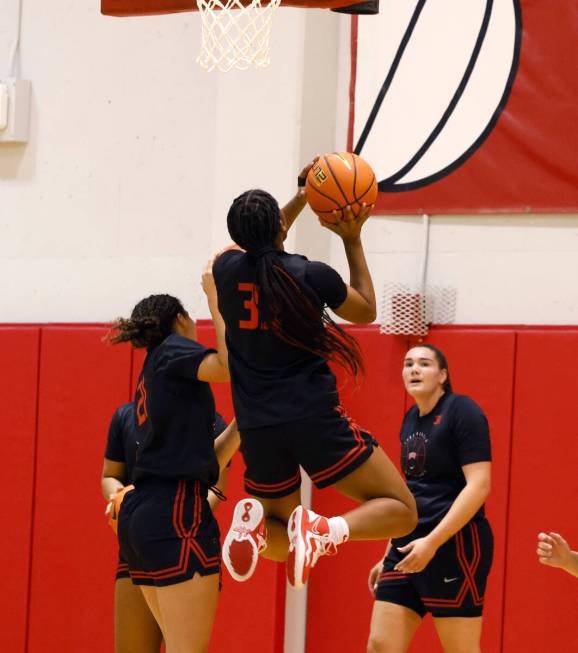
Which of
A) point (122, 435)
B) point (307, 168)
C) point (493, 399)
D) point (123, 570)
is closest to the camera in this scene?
point (307, 168)

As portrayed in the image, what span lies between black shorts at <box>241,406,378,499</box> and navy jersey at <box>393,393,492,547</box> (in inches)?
47.4

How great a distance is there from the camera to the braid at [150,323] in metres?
4.93

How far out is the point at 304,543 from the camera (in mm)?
4148

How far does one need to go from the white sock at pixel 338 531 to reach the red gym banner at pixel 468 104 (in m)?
3.06

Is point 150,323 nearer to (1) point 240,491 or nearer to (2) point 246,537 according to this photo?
(2) point 246,537

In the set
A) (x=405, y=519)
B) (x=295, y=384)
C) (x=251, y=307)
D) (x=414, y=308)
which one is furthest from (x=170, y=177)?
(x=405, y=519)

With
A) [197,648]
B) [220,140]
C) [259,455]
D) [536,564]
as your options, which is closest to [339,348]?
[259,455]

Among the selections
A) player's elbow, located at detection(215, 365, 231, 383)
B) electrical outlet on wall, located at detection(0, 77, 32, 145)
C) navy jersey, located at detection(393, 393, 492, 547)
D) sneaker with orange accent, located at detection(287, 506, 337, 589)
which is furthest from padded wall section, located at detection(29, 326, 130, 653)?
sneaker with orange accent, located at detection(287, 506, 337, 589)

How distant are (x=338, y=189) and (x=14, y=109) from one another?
4648 mm

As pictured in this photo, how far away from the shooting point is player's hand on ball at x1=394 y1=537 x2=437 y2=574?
201 inches

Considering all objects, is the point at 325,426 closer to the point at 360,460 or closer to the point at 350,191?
the point at 360,460

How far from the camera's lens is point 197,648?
4.56 m

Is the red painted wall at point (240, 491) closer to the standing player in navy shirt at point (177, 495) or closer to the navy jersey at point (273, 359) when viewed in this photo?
the standing player in navy shirt at point (177, 495)

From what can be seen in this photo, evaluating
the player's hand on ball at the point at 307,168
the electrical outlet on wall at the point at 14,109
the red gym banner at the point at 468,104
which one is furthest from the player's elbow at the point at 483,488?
the electrical outlet on wall at the point at 14,109
